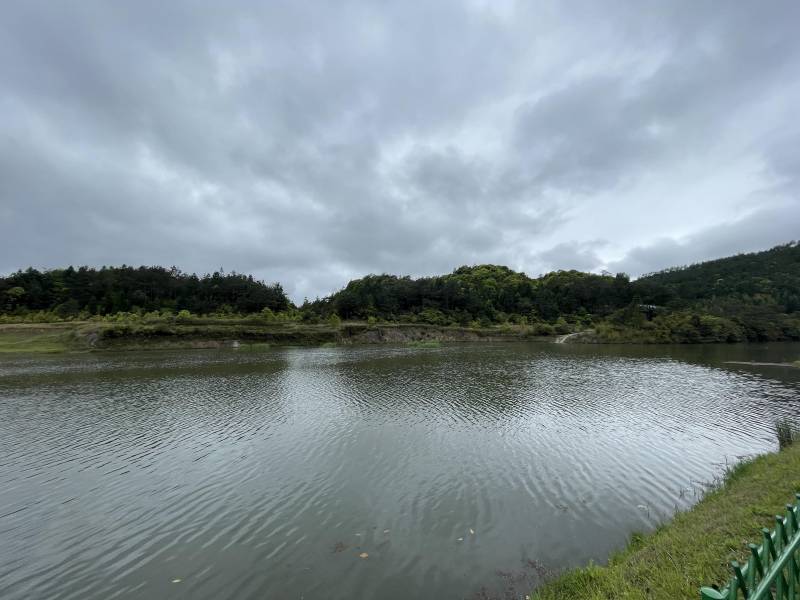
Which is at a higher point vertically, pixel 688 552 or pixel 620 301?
pixel 620 301

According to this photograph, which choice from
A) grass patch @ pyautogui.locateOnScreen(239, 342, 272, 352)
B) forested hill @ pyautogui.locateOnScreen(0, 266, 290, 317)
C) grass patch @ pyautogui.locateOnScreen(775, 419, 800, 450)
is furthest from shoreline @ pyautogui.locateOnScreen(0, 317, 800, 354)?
grass patch @ pyautogui.locateOnScreen(775, 419, 800, 450)

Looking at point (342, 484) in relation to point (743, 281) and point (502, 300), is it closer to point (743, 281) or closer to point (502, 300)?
point (502, 300)

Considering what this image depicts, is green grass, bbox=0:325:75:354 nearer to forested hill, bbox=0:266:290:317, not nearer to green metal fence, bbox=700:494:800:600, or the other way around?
forested hill, bbox=0:266:290:317

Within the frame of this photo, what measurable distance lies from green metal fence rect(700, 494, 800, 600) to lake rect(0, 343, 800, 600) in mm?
4614

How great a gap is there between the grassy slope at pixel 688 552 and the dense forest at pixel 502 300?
258 feet

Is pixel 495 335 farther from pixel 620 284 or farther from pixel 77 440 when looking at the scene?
pixel 77 440

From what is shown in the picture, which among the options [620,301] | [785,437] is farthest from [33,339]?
[620,301]

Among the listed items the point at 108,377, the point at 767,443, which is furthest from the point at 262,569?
the point at 108,377

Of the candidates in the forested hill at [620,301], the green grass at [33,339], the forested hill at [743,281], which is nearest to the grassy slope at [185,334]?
the green grass at [33,339]

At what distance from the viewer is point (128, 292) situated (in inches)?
3691

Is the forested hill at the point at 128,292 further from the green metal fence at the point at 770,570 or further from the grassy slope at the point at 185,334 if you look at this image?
the green metal fence at the point at 770,570

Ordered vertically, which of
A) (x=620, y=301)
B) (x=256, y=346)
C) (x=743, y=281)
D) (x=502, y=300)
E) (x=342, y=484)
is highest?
(x=743, y=281)

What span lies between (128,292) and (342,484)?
105842mm

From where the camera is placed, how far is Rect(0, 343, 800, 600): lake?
705 centimetres
